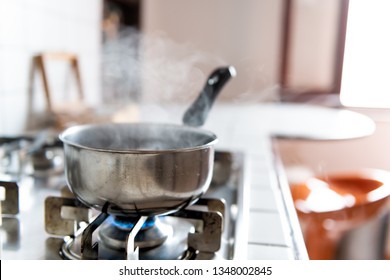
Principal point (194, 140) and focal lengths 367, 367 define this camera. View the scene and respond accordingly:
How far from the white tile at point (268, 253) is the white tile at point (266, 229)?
0.01 metres

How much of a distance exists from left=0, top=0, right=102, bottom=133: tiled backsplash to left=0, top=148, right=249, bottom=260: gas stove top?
416 mm

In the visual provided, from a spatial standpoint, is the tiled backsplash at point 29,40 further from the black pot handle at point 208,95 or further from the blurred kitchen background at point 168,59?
the black pot handle at point 208,95

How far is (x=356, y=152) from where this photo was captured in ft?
4.28

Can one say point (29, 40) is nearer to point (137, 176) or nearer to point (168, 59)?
point (168, 59)

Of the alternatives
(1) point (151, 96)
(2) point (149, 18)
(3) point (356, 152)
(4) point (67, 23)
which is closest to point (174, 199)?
(1) point (151, 96)

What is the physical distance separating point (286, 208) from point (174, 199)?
237 millimetres

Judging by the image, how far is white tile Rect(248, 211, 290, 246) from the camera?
466 millimetres

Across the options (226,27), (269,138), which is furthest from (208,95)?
(226,27)

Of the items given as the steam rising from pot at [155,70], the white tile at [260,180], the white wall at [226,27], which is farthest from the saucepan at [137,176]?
the white wall at [226,27]

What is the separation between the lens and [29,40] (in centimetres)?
93

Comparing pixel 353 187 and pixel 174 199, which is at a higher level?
pixel 174 199

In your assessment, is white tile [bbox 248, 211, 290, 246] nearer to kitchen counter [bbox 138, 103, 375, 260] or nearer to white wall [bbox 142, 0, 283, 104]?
kitchen counter [bbox 138, 103, 375, 260]

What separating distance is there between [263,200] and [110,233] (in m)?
0.27

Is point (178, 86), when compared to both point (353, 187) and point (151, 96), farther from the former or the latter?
point (353, 187)
